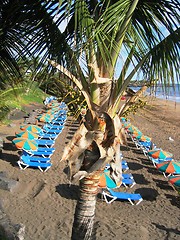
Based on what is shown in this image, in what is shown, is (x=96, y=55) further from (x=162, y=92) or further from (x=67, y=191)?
(x=67, y=191)

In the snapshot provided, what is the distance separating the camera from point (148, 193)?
9820mm

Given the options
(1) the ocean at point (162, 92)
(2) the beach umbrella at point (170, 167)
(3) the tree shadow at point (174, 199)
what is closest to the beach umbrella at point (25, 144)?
(2) the beach umbrella at point (170, 167)

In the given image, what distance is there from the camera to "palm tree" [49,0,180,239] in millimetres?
2924

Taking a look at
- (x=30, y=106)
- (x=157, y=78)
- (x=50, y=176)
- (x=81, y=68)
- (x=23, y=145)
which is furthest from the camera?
(x=30, y=106)

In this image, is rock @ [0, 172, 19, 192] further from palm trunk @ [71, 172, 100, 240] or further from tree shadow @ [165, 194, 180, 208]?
palm trunk @ [71, 172, 100, 240]

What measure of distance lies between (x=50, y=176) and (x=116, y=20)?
812cm

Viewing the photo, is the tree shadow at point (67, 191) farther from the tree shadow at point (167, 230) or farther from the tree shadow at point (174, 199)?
the tree shadow at point (174, 199)

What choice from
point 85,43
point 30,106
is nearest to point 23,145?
point 85,43

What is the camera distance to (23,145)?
36.0 ft

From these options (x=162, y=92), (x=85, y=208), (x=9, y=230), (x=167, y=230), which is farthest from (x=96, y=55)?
(x=167, y=230)

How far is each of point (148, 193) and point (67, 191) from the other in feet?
9.00

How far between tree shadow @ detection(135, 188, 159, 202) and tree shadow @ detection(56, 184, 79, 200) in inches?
85.5

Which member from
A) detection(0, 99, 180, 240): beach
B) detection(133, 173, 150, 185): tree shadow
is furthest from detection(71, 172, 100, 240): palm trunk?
detection(133, 173, 150, 185): tree shadow

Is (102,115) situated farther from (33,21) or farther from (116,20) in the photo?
(33,21)
